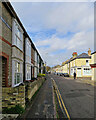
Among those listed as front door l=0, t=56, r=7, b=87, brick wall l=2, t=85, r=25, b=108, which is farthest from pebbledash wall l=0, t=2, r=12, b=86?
brick wall l=2, t=85, r=25, b=108

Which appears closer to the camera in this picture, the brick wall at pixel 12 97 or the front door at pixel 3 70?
the brick wall at pixel 12 97

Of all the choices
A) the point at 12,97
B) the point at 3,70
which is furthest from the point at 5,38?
the point at 12,97

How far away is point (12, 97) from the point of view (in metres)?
5.70

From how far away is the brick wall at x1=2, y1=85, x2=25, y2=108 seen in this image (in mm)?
5664

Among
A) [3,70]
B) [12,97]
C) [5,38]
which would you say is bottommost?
[12,97]

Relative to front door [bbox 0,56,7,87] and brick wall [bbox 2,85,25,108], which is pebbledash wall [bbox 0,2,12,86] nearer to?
front door [bbox 0,56,7,87]

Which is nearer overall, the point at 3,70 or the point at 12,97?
the point at 12,97

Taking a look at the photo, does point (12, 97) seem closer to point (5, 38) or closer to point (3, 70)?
point (3, 70)

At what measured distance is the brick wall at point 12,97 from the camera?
566 cm

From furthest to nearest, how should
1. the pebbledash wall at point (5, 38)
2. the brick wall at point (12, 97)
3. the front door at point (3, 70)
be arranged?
the front door at point (3, 70), the pebbledash wall at point (5, 38), the brick wall at point (12, 97)

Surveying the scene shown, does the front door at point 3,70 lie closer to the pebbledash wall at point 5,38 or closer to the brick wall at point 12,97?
the pebbledash wall at point 5,38

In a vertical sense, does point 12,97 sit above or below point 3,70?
below

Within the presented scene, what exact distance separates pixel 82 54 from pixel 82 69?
6185mm

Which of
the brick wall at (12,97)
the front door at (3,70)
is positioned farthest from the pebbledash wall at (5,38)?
the brick wall at (12,97)
